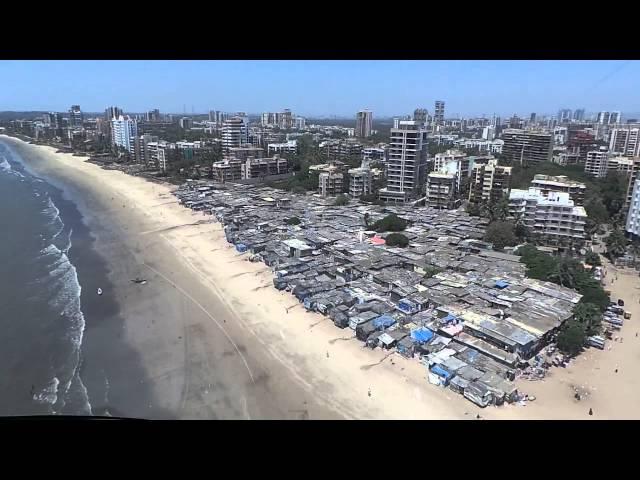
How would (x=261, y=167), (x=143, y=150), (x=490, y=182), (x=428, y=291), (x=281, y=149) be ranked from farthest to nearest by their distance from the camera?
A: 1. (x=281, y=149)
2. (x=143, y=150)
3. (x=261, y=167)
4. (x=490, y=182)
5. (x=428, y=291)

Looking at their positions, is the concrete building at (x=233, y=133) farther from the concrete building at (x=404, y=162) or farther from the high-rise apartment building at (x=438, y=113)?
the high-rise apartment building at (x=438, y=113)

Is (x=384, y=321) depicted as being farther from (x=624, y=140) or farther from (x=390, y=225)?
(x=624, y=140)

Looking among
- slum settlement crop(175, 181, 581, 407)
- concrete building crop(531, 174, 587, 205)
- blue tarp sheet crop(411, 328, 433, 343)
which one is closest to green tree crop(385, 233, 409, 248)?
slum settlement crop(175, 181, 581, 407)

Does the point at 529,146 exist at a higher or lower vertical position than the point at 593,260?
higher

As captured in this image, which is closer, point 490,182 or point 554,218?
point 554,218

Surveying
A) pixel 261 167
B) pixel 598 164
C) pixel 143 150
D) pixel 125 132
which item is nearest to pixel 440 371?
pixel 261 167
